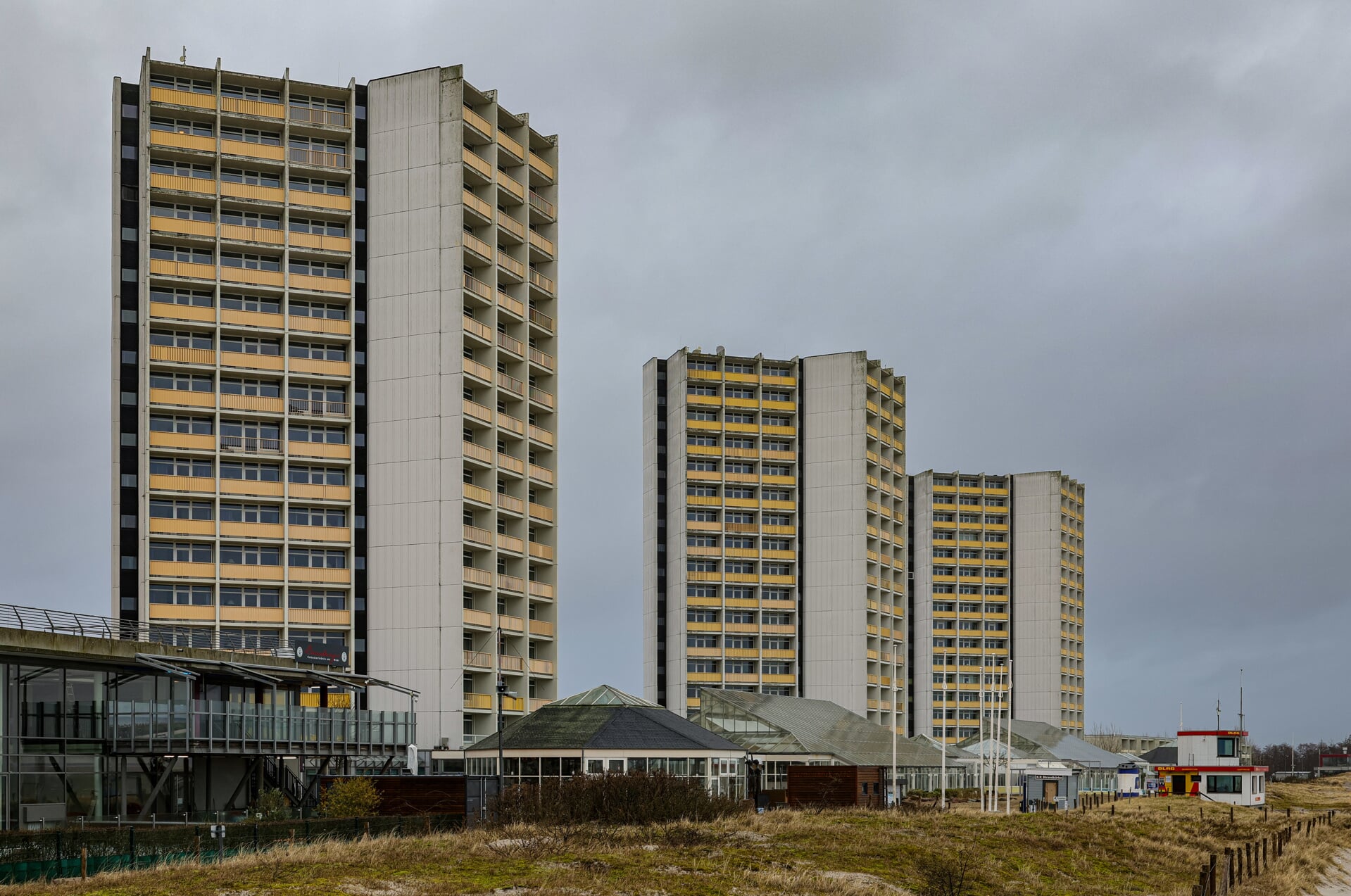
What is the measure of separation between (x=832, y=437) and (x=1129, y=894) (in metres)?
97.1

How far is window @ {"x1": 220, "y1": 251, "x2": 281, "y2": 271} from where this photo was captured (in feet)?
296

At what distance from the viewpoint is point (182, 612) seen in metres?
84.0

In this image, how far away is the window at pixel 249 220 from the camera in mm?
90000

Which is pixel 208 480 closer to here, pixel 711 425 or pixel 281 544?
pixel 281 544

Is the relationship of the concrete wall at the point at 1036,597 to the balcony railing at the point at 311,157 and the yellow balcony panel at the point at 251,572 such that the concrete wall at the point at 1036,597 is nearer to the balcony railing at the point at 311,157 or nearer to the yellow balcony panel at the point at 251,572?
the balcony railing at the point at 311,157

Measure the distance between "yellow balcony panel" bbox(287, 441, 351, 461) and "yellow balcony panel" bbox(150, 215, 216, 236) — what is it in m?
14.2

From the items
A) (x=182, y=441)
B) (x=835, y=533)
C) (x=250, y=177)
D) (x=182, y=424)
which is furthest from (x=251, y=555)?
(x=835, y=533)

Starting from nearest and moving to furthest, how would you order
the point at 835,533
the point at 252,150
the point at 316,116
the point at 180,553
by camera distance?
the point at 180,553 < the point at 252,150 < the point at 316,116 < the point at 835,533

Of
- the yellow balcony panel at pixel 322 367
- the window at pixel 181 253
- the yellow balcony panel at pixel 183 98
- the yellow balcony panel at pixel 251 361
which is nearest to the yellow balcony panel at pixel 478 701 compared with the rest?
the yellow balcony panel at pixel 322 367

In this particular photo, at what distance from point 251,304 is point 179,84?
1505 centimetres

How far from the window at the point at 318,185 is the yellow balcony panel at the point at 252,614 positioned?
2733 centimetres

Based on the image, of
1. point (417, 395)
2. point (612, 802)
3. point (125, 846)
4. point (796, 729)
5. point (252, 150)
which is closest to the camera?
point (125, 846)

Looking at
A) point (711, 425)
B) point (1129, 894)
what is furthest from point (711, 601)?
point (1129, 894)

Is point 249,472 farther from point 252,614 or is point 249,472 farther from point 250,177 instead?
point 250,177
